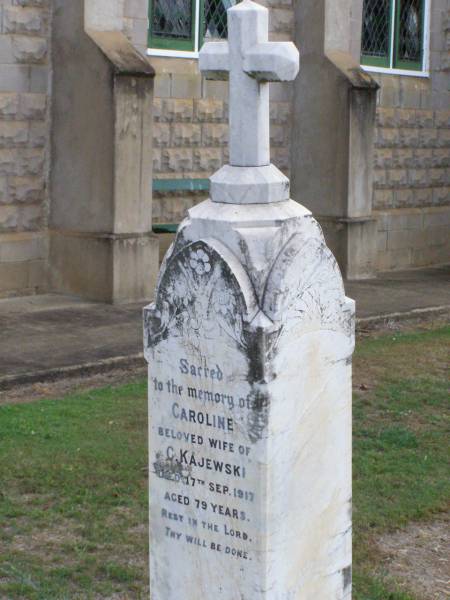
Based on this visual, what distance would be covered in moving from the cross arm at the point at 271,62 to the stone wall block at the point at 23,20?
836 centimetres

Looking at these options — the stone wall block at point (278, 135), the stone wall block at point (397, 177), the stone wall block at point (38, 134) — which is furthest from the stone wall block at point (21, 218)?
the stone wall block at point (397, 177)

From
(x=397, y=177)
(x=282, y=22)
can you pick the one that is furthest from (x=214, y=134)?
(x=397, y=177)

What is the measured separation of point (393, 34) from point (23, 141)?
279 inches

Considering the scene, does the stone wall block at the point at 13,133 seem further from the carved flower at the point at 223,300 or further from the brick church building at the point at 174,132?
the carved flower at the point at 223,300

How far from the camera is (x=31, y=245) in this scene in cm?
1320

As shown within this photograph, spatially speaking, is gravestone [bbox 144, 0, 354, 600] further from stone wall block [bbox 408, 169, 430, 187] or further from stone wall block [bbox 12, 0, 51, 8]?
stone wall block [bbox 408, 169, 430, 187]

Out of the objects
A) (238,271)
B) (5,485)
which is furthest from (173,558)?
(5,485)

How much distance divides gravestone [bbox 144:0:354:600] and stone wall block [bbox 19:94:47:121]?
820 centimetres

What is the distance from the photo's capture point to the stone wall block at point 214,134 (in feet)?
49.0

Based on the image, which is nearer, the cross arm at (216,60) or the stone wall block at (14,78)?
the cross arm at (216,60)

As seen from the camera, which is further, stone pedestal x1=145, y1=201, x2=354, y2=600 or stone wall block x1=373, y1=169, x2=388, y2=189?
stone wall block x1=373, y1=169, x2=388, y2=189

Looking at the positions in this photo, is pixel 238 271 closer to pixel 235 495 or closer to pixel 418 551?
pixel 235 495

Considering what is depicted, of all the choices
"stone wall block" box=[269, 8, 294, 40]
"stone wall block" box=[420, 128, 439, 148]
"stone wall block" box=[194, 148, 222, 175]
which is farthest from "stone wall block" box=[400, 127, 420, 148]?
"stone wall block" box=[194, 148, 222, 175]

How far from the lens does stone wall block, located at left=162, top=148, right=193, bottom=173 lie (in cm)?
1451
